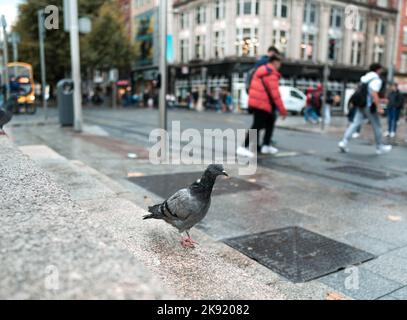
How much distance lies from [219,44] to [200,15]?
4455 mm

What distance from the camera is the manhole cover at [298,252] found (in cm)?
321

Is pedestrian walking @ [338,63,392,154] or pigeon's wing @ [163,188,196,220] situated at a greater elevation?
pedestrian walking @ [338,63,392,154]

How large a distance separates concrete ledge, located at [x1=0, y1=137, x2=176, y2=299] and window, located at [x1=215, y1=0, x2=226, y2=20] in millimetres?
40907

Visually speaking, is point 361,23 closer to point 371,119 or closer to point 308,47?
point 308,47

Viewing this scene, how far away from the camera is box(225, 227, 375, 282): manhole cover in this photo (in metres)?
3.21

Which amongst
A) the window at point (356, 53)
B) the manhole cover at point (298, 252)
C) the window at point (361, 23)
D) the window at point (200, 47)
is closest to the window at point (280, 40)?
the window at point (200, 47)

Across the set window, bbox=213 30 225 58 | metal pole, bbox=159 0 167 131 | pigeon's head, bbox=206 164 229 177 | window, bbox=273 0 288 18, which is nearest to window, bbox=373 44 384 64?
window, bbox=273 0 288 18

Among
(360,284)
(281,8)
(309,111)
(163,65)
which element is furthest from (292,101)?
(360,284)

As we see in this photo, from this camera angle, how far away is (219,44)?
4144cm

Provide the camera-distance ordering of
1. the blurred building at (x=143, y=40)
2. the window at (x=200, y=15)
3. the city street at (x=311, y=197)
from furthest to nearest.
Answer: the blurred building at (x=143, y=40) < the window at (x=200, y=15) < the city street at (x=311, y=197)

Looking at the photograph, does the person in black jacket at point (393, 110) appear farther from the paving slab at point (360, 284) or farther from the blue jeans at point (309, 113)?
the paving slab at point (360, 284)

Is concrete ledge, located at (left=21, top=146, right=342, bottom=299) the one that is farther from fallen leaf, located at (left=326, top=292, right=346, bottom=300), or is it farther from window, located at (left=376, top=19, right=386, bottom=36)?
window, located at (left=376, top=19, right=386, bottom=36)

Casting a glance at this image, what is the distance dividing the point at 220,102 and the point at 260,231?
3085cm

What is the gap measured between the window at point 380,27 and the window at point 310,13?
9.43m
